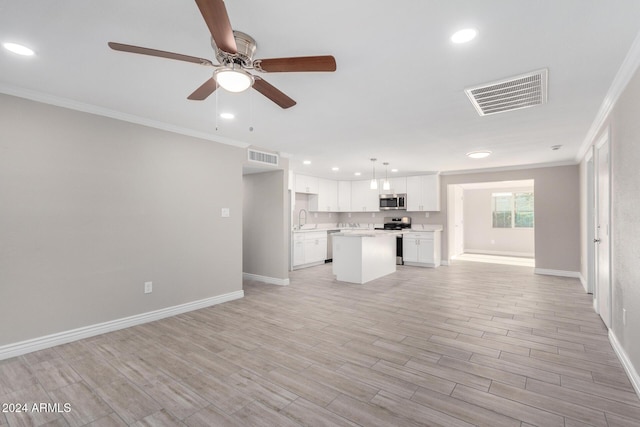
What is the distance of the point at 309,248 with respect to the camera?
7.51 meters

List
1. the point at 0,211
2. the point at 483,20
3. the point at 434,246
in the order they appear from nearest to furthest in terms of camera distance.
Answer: the point at 483,20 → the point at 0,211 → the point at 434,246

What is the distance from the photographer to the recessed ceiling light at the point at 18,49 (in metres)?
2.06

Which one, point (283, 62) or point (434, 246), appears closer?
point (283, 62)

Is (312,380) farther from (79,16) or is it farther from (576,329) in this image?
(576,329)

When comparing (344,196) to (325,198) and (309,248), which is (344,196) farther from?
(309,248)

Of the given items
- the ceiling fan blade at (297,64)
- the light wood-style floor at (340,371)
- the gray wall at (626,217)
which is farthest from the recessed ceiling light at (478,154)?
the ceiling fan blade at (297,64)

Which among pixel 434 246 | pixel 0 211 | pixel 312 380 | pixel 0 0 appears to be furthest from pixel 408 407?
pixel 434 246

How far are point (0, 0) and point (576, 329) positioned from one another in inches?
218

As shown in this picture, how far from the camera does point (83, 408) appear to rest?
197 centimetres

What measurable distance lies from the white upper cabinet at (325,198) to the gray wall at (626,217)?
621cm

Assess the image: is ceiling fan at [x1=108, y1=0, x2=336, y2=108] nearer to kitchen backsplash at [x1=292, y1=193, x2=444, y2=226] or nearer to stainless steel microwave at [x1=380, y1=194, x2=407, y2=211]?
kitchen backsplash at [x1=292, y1=193, x2=444, y2=226]

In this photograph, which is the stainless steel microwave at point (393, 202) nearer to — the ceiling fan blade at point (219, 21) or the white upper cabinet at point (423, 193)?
the white upper cabinet at point (423, 193)

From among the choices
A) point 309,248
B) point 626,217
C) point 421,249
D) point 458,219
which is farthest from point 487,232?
point 626,217

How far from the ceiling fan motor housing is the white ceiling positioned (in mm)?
70
